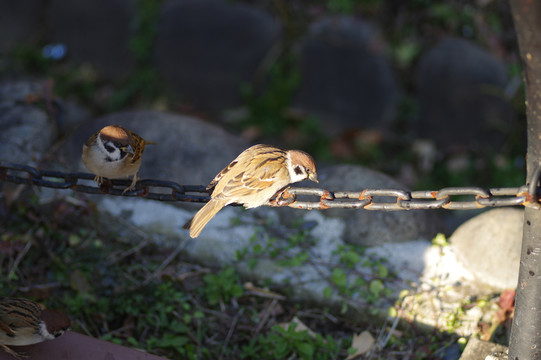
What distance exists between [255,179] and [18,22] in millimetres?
5411

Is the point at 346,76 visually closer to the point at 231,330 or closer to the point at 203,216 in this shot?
the point at 231,330

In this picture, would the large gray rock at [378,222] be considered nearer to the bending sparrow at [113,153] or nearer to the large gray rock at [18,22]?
the bending sparrow at [113,153]

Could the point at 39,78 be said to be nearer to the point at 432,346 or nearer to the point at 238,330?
the point at 238,330

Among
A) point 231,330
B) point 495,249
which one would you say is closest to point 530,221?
point 495,249

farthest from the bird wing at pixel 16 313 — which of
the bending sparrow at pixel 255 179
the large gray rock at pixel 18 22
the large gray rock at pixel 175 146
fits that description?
the large gray rock at pixel 18 22

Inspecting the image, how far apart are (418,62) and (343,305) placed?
361cm

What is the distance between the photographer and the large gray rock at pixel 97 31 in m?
6.46

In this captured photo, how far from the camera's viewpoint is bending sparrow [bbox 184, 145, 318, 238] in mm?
2646

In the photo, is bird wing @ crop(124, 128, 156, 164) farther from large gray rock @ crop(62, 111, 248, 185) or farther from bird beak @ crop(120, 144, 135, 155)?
large gray rock @ crop(62, 111, 248, 185)

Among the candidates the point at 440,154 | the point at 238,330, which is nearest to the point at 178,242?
the point at 238,330

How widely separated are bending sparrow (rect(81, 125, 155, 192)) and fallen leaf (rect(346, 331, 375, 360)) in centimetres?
161

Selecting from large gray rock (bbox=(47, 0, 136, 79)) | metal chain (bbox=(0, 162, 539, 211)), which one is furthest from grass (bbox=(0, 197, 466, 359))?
large gray rock (bbox=(47, 0, 136, 79))

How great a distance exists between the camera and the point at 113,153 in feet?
9.39

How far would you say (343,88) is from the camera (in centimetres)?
614
